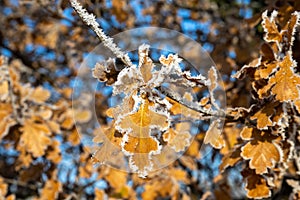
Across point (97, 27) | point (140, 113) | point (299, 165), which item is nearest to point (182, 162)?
point (299, 165)

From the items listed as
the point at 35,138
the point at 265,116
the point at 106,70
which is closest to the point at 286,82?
the point at 265,116

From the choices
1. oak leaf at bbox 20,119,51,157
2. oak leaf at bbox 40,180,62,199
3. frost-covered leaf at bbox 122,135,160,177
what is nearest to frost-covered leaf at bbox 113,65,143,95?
frost-covered leaf at bbox 122,135,160,177

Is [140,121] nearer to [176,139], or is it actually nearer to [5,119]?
[176,139]

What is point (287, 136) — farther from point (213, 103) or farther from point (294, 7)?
point (294, 7)

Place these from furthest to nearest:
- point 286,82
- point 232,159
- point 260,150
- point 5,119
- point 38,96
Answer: point 38,96 → point 5,119 → point 232,159 → point 260,150 → point 286,82

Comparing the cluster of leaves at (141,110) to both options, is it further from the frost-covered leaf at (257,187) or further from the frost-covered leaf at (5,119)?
the frost-covered leaf at (5,119)

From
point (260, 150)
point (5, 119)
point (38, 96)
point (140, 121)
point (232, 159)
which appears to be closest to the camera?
point (140, 121)

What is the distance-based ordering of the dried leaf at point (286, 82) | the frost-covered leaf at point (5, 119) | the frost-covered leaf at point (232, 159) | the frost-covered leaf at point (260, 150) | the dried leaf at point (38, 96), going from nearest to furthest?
the dried leaf at point (286, 82) → the frost-covered leaf at point (260, 150) → the frost-covered leaf at point (232, 159) → the frost-covered leaf at point (5, 119) → the dried leaf at point (38, 96)

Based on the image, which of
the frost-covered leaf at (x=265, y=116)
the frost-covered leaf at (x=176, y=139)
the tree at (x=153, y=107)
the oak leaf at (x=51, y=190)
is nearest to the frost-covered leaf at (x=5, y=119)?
the tree at (x=153, y=107)
